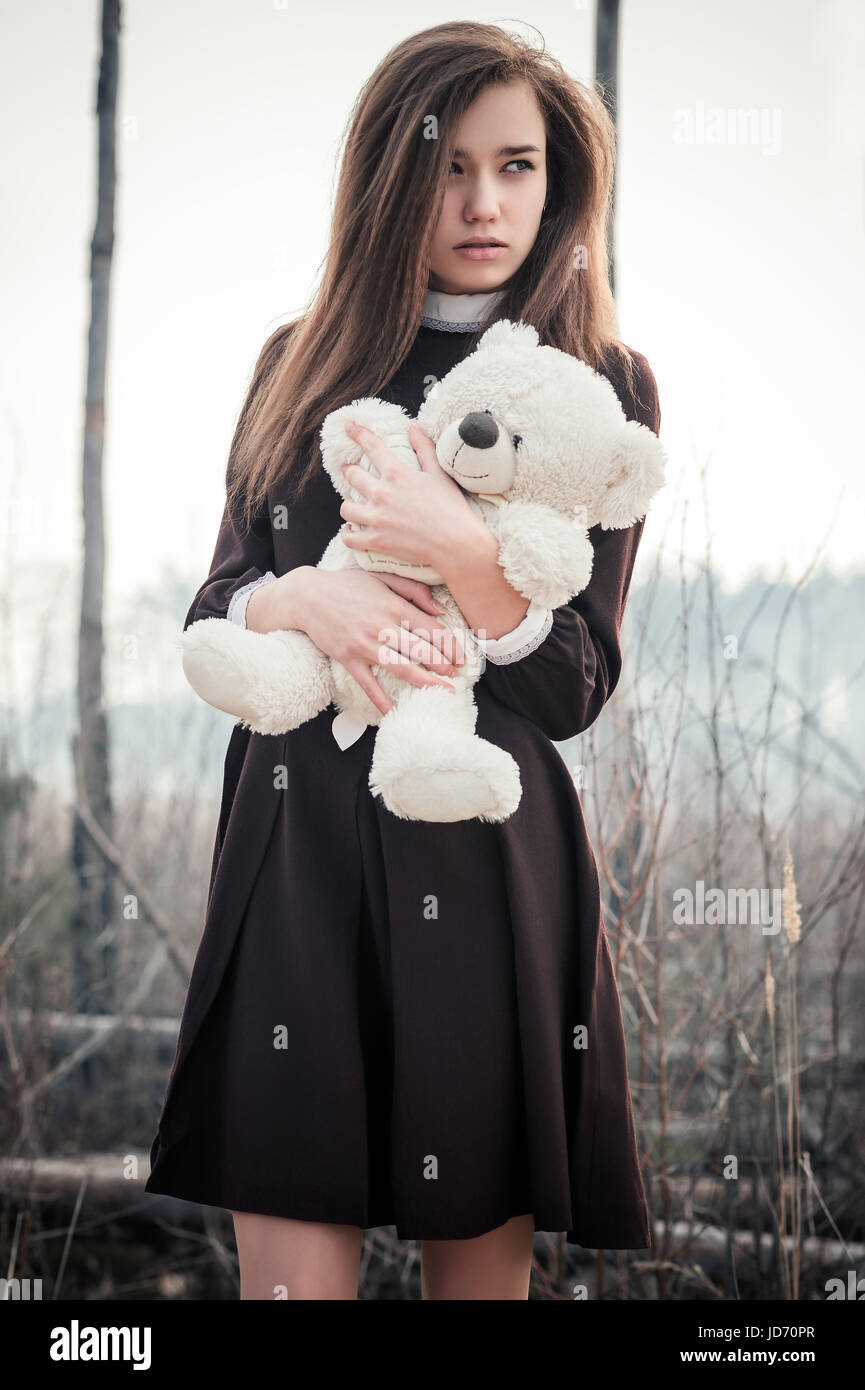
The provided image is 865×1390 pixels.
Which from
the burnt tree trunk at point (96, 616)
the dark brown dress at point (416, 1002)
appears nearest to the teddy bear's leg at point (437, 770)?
the dark brown dress at point (416, 1002)

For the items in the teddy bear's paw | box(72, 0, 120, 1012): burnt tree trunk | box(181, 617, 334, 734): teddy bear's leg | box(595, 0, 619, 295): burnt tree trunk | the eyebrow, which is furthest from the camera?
box(72, 0, 120, 1012): burnt tree trunk

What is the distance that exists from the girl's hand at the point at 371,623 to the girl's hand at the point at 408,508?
40mm

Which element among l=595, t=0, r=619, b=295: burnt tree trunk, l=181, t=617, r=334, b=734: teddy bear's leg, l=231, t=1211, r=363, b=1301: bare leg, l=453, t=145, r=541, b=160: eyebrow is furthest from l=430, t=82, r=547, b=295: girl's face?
l=595, t=0, r=619, b=295: burnt tree trunk

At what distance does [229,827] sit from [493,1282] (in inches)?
21.9

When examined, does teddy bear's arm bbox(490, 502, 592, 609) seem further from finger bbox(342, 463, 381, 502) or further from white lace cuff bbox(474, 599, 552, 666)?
finger bbox(342, 463, 381, 502)

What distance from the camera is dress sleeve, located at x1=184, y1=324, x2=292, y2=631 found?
3.89 feet

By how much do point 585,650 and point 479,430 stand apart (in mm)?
256

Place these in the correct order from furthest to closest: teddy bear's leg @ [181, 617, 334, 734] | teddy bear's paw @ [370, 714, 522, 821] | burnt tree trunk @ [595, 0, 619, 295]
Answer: burnt tree trunk @ [595, 0, 619, 295] → teddy bear's leg @ [181, 617, 334, 734] → teddy bear's paw @ [370, 714, 522, 821]

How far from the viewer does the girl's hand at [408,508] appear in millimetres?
1006

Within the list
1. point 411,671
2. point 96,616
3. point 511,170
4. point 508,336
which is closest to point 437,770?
point 411,671
